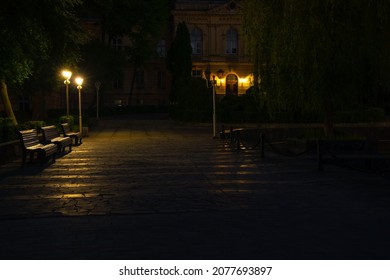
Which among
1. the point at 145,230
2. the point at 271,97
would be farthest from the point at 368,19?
the point at 145,230

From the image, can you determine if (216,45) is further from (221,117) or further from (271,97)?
(271,97)

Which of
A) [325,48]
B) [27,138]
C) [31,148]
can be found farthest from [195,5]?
[31,148]

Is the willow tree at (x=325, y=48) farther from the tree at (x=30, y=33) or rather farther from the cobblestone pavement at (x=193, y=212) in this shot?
the tree at (x=30, y=33)

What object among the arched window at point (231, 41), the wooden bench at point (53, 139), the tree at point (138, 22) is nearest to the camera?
the wooden bench at point (53, 139)

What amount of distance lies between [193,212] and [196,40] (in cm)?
6440

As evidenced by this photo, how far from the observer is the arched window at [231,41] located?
236ft

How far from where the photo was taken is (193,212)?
8.99m

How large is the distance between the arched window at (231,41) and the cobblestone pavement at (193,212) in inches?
2264

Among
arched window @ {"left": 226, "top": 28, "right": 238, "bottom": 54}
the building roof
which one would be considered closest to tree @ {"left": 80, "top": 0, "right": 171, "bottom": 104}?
the building roof

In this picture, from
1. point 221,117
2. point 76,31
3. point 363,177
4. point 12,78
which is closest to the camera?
point 363,177

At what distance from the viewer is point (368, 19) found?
18641 mm

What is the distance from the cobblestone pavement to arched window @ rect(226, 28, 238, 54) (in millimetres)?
57517

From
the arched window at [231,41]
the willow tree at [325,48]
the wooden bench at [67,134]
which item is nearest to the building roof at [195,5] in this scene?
the arched window at [231,41]

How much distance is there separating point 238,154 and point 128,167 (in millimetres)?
5200
